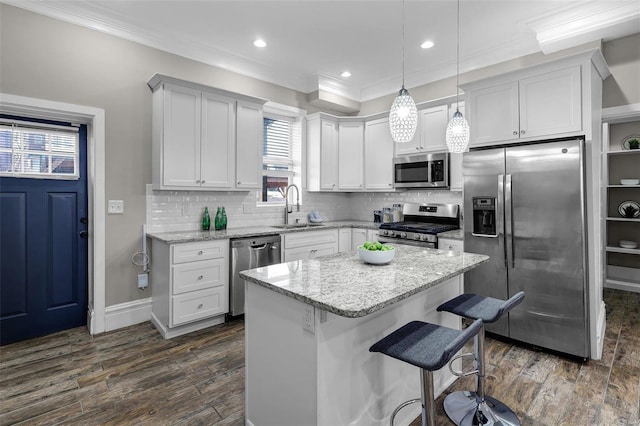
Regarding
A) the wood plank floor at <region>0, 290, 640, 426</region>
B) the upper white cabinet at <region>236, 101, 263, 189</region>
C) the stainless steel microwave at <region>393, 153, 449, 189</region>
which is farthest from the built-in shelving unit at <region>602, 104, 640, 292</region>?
the upper white cabinet at <region>236, 101, 263, 189</region>

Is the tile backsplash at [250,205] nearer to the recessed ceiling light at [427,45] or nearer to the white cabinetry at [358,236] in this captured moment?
the white cabinetry at [358,236]

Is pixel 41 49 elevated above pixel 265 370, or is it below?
above

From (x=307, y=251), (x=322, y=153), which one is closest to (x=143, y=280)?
(x=307, y=251)

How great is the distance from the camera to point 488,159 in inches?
123

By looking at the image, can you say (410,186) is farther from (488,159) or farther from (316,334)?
(316,334)

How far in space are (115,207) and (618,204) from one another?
6440mm

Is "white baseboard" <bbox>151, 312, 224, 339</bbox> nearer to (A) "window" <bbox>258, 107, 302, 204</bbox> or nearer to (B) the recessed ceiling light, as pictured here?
(A) "window" <bbox>258, 107, 302, 204</bbox>

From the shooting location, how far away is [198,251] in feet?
10.6

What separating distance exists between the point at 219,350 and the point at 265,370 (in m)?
1.35

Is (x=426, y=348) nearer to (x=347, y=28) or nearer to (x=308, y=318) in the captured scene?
(x=308, y=318)

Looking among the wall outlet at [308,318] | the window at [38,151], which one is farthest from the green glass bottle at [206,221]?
the wall outlet at [308,318]

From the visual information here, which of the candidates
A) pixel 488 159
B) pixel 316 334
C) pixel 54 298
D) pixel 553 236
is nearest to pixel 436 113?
pixel 488 159

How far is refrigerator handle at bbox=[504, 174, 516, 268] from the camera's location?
2.98m

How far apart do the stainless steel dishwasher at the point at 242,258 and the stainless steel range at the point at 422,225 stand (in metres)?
1.50
